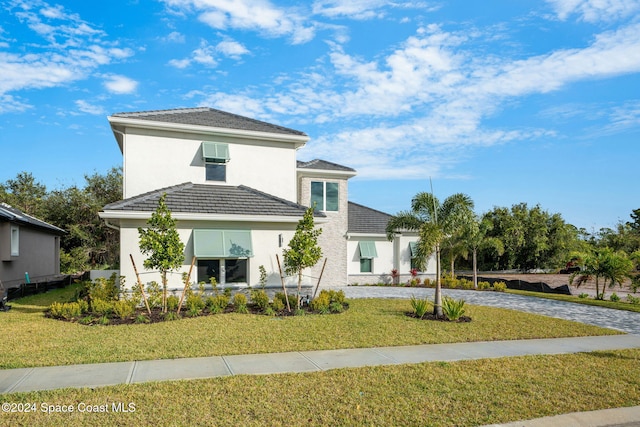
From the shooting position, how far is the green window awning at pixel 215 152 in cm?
1833

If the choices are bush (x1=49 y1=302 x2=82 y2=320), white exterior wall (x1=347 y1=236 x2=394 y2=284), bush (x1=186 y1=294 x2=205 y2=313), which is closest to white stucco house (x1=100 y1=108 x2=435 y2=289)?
bush (x1=186 y1=294 x2=205 y2=313)

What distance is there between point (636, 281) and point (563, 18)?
12.5 m

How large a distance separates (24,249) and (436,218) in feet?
71.6

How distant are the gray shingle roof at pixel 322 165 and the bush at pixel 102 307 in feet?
44.3

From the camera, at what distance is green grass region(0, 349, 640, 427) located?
5703mm

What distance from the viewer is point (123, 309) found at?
12828 millimetres

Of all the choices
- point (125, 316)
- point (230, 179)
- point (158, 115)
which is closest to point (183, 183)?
point (230, 179)

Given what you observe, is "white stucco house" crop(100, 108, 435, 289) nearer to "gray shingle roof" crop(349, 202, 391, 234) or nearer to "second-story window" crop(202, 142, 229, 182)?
"second-story window" crop(202, 142, 229, 182)

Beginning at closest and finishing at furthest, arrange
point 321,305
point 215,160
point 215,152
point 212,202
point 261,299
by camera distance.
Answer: point 321,305, point 261,299, point 212,202, point 215,152, point 215,160

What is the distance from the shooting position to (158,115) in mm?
18562

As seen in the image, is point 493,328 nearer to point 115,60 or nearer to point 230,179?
point 230,179

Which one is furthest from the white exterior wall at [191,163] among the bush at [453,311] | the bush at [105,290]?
the bush at [453,311]

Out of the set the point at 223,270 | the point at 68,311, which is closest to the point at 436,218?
the point at 223,270

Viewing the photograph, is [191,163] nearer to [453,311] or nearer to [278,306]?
[278,306]
